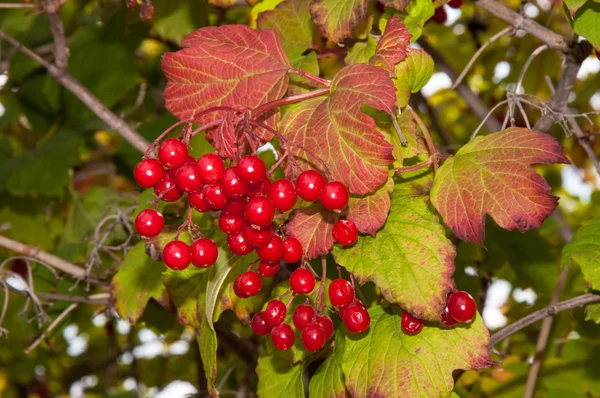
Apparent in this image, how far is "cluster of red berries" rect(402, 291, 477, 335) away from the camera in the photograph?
3.46 ft

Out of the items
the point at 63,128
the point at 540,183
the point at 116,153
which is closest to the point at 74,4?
the point at 63,128

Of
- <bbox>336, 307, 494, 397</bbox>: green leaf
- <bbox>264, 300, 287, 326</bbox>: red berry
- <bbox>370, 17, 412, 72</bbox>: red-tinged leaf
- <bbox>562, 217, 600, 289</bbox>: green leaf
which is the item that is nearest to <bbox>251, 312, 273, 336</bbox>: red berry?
<bbox>264, 300, 287, 326</bbox>: red berry

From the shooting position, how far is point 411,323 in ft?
3.56

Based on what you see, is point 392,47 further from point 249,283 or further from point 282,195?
point 249,283

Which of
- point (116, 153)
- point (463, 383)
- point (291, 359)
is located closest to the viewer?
point (291, 359)

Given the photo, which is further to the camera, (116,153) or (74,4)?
(74,4)

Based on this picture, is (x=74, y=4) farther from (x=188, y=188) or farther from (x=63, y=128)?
(x=188, y=188)

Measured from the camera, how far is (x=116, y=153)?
2.38m

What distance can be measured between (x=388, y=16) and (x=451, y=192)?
16.2 inches

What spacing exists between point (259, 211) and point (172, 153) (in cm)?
18

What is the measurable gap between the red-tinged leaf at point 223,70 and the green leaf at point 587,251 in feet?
2.09

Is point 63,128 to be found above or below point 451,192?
below

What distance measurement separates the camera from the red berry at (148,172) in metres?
1.03

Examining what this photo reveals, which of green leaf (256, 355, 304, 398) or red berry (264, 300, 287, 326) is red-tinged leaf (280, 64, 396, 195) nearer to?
red berry (264, 300, 287, 326)
